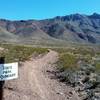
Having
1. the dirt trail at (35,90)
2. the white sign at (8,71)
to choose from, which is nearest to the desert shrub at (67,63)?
the dirt trail at (35,90)

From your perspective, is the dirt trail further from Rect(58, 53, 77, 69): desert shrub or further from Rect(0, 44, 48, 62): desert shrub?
Rect(0, 44, 48, 62): desert shrub

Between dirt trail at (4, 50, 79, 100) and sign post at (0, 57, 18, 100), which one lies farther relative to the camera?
dirt trail at (4, 50, 79, 100)

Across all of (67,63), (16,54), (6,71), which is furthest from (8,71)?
(16,54)

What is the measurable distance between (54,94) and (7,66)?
738 cm

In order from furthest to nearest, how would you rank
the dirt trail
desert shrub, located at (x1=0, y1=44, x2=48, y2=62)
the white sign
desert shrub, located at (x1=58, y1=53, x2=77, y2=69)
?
desert shrub, located at (x1=0, y1=44, x2=48, y2=62) → desert shrub, located at (x1=58, y1=53, x2=77, y2=69) → the dirt trail → the white sign

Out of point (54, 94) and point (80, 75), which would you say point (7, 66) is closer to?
point (54, 94)

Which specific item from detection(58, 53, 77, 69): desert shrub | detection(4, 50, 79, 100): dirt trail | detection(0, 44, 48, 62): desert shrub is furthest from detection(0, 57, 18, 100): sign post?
detection(0, 44, 48, 62): desert shrub

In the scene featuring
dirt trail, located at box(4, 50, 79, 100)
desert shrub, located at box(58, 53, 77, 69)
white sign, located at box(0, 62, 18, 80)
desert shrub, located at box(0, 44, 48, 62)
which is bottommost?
dirt trail, located at box(4, 50, 79, 100)

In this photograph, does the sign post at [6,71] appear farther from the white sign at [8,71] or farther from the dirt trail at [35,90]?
the dirt trail at [35,90]

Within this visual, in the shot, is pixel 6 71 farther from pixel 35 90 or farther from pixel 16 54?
pixel 16 54

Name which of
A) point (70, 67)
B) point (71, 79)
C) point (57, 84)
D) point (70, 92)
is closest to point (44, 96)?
point (70, 92)

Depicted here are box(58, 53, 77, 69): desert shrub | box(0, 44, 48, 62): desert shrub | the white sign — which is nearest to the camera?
the white sign

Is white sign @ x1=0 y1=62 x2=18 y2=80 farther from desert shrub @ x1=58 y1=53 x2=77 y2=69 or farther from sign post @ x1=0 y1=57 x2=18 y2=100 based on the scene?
desert shrub @ x1=58 y1=53 x2=77 y2=69

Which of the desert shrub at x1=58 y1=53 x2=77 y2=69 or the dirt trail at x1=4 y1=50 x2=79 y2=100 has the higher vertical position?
the desert shrub at x1=58 y1=53 x2=77 y2=69
